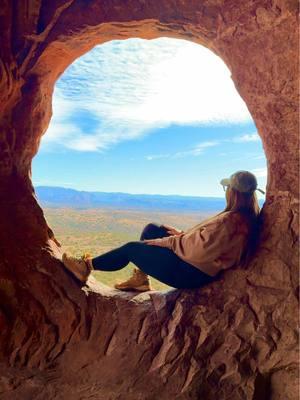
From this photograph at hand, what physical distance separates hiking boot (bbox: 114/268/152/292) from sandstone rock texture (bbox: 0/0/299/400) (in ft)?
0.64

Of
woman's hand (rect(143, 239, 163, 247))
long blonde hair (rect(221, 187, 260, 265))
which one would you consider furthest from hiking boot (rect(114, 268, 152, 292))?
long blonde hair (rect(221, 187, 260, 265))

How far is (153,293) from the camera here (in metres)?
4.91

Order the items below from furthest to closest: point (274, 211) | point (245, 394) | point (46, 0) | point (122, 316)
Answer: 1. point (46, 0)
2. point (122, 316)
3. point (274, 211)
4. point (245, 394)

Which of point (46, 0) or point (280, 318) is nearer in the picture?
point (280, 318)

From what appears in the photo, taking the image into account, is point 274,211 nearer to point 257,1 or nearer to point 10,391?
point 257,1

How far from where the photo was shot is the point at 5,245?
4.86 metres

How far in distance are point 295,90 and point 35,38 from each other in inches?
134

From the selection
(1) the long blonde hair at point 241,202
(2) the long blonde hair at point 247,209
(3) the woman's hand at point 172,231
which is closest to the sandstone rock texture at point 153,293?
(2) the long blonde hair at point 247,209

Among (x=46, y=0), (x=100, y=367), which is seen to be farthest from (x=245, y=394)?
(x=46, y=0)

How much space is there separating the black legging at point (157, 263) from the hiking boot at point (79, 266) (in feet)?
0.52

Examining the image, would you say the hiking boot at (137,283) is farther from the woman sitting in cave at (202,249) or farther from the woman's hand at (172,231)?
the woman's hand at (172,231)

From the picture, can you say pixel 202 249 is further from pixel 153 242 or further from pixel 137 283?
pixel 137 283

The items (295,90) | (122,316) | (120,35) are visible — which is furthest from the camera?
(120,35)

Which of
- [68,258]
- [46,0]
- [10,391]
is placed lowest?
[10,391]
